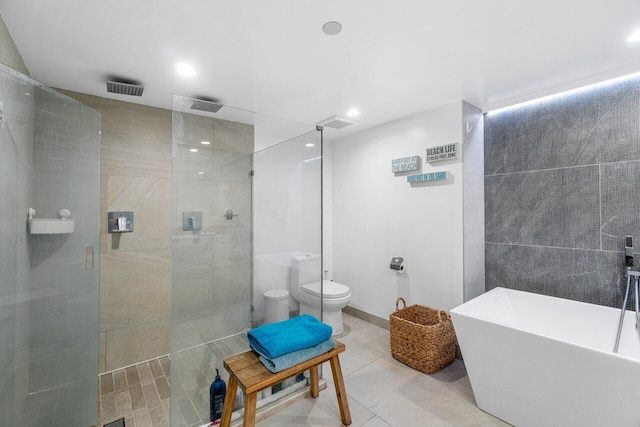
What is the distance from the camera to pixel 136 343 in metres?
2.69

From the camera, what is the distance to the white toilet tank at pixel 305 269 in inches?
93.6

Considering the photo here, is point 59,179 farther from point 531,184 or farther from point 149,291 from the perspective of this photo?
point 531,184

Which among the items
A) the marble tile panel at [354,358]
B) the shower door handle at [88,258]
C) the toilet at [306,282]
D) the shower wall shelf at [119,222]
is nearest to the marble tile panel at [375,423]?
the marble tile panel at [354,358]

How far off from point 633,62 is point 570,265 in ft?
5.10

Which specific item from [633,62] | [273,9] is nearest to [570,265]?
[633,62]

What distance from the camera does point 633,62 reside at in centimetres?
201

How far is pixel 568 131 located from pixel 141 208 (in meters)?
3.86

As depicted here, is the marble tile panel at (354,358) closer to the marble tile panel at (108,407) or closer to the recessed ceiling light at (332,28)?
the marble tile panel at (108,407)

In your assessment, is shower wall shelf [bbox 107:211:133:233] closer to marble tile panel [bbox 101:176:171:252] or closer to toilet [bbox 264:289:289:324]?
marble tile panel [bbox 101:176:171:252]

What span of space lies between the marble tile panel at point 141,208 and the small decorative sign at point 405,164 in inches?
95.2

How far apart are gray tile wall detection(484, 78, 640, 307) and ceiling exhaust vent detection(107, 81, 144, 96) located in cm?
326

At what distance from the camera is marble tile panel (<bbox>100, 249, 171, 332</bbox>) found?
2562 millimetres

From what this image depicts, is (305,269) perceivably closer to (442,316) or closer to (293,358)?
(293,358)

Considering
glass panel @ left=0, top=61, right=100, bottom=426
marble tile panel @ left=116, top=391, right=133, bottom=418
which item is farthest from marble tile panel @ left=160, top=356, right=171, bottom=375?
glass panel @ left=0, top=61, right=100, bottom=426
